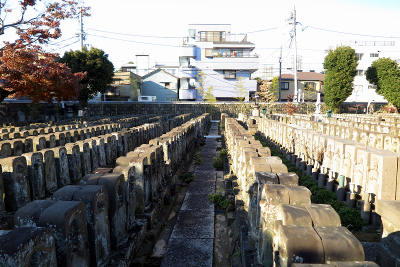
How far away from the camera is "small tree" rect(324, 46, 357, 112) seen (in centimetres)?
3333

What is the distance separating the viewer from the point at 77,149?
6.54 meters

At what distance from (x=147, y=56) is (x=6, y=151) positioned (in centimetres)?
4776

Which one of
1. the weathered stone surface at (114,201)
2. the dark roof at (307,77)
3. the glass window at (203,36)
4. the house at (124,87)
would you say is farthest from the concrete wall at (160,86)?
the weathered stone surface at (114,201)

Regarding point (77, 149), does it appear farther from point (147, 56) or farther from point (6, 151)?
point (147, 56)

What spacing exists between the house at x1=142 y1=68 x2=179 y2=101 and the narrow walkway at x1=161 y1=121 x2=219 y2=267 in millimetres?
37545

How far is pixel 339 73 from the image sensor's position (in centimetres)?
3362

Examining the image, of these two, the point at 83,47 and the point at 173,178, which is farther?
the point at 83,47

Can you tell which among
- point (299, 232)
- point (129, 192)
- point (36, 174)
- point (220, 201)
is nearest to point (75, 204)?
point (129, 192)

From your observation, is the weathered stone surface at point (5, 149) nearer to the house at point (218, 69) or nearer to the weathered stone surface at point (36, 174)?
the weathered stone surface at point (36, 174)

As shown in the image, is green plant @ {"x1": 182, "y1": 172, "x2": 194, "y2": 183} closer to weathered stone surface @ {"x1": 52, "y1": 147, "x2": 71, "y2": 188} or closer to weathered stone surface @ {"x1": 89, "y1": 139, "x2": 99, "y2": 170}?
weathered stone surface @ {"x1": 89, "y1": 139, "x2": 99, "y2": 170}

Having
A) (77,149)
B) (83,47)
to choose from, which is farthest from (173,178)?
(83,47)

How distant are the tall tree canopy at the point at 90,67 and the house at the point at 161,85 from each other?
14429 millimetres

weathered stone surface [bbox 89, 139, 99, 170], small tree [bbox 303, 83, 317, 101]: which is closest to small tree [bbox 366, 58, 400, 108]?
small tree [bbox 303, 83, 317, 101]

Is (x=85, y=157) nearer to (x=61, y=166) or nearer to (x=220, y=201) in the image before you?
(x=61, y=166)
